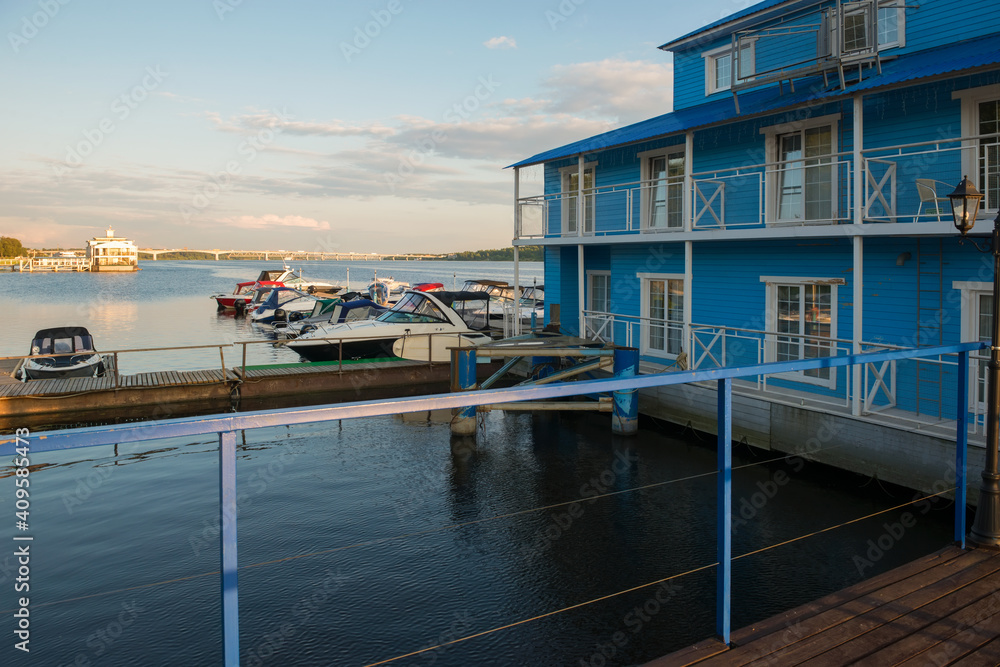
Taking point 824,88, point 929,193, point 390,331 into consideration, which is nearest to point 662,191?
point 824,88

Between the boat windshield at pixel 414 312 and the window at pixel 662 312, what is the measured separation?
6.84m

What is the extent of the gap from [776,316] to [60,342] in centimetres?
1906

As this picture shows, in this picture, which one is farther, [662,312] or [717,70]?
[717,70]

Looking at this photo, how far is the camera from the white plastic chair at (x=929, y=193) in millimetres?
11518

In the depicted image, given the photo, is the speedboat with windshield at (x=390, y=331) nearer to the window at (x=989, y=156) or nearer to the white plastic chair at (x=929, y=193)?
the white plastic chair at (x=929, y=193)

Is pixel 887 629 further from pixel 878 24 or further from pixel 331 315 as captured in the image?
pixel 331 315

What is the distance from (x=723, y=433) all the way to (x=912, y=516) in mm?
8060

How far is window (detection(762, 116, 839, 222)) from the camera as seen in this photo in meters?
14.1

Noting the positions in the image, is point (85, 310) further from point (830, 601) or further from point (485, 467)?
point (830, 601)

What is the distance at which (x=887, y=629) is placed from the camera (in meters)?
3.78

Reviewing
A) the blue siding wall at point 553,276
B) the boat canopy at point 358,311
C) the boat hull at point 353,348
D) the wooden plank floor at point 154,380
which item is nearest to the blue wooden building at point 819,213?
the blue siding wall at point 553,276

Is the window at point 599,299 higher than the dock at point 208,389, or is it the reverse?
the window at point 599,299

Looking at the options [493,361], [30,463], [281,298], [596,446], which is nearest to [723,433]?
[596,446]

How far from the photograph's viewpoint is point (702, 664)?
337cm
